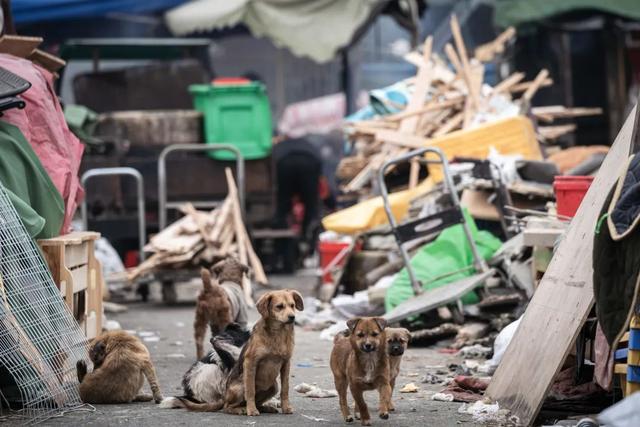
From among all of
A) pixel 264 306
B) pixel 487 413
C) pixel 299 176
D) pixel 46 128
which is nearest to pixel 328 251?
pixel 46 128

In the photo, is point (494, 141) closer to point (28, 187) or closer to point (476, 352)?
point (476, 352)

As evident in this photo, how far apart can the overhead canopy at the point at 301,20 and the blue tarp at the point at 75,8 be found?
0.98m

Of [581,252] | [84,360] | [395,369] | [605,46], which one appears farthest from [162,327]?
[605,46]

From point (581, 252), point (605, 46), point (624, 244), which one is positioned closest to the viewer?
point (624, 244)

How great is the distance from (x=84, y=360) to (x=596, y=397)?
132 inches

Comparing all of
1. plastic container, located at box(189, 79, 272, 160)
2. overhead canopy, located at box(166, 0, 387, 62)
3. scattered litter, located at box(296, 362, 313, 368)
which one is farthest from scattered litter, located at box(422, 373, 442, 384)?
overhead canopy, located at box(166, 0, 387, 62)

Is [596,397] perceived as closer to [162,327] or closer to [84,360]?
[84,360]

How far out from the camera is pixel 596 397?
7289 millimetres

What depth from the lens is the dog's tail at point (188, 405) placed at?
7707mm

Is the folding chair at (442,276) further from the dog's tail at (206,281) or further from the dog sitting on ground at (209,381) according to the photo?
the dog sitting on ground at (209,381)

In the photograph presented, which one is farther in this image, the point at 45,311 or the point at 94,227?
the point at 94,227

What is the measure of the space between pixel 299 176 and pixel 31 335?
51.8 feet

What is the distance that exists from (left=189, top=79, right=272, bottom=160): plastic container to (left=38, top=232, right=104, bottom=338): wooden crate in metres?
8.47

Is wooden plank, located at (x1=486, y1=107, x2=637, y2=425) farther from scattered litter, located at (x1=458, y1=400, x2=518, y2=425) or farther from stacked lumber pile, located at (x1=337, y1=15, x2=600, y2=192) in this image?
stacked lumber pile, located at (x1=337, y1=15, x2=600, y2=192)
